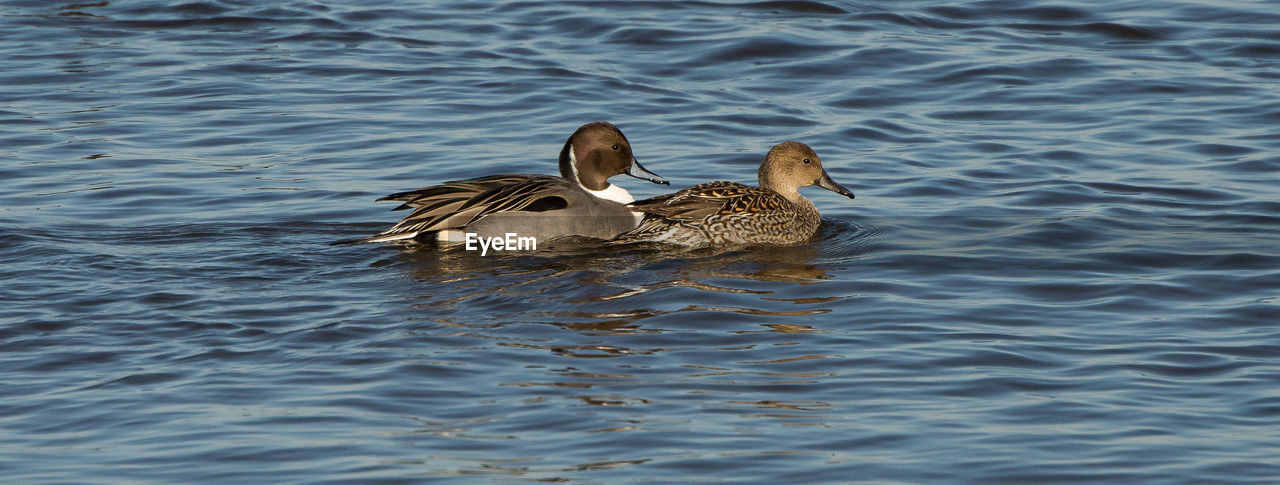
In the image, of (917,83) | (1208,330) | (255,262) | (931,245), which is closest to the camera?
(1208,330)

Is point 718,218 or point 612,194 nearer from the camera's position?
point 718,218

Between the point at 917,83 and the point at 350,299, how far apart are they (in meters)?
7.29

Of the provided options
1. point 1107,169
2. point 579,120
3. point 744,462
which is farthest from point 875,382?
point 579,120

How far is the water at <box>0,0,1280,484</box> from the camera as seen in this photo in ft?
20.5

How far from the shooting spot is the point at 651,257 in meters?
9.54

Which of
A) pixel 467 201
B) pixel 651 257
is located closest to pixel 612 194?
pixel 651 257

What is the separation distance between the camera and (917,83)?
1429cm

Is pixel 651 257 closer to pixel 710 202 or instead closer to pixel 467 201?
pixel 710 202

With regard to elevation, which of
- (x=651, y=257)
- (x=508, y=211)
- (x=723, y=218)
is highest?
(x=508, y=211)

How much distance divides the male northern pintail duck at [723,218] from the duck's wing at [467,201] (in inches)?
22.4

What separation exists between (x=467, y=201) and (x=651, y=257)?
1.09 m

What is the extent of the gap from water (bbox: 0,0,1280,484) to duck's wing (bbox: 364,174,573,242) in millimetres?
242

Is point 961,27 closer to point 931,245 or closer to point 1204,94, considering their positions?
point 1204,94

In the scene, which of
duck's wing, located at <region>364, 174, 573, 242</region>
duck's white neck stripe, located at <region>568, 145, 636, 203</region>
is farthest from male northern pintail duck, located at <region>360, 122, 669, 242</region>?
duck's white neck stripe, located at <region>568, 145, 636, 203</region>
